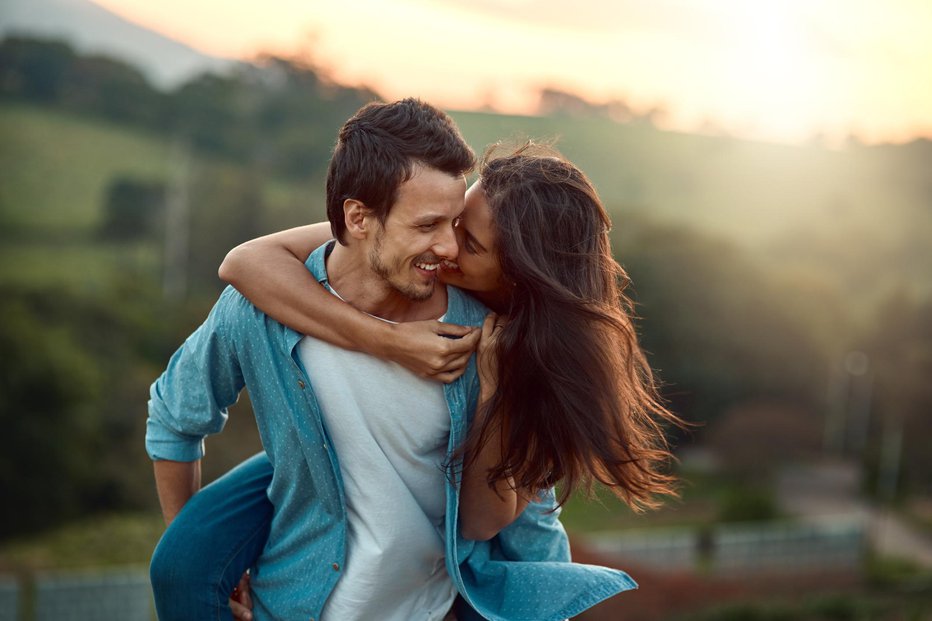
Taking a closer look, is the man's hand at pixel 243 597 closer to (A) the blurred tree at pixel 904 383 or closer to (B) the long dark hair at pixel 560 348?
(B) the long dark hair at pixel 560 348

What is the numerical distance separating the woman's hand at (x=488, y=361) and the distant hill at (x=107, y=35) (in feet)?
170

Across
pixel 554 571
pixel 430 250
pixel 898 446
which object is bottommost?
pixel 898 446

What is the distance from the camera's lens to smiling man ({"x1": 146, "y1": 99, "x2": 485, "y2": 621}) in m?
2.46

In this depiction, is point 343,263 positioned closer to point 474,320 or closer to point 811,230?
point 474,320

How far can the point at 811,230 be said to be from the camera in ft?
148

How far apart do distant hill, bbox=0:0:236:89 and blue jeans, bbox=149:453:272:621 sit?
51.4 metres

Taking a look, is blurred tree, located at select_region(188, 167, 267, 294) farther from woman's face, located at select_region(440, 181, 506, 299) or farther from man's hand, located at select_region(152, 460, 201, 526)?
woman's face, located at select_region(440, 181, 506, 299)

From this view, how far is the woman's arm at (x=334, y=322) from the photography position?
2463mm

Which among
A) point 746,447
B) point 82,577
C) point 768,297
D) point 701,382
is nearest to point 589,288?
point 82,577

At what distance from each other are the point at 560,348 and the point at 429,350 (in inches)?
11.9

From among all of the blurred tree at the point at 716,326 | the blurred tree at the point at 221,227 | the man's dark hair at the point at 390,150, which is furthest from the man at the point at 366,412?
the blurred tree at the point at 221,227

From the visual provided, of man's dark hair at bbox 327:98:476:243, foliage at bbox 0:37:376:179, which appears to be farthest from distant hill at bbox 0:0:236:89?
man's dark hair at bbox 327:98:476:243

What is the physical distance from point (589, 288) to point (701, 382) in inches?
1432

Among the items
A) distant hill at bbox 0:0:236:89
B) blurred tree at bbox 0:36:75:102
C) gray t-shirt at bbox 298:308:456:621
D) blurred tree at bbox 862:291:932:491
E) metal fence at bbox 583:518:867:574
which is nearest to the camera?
gray t-shirt at bbox 298:308:456:621
